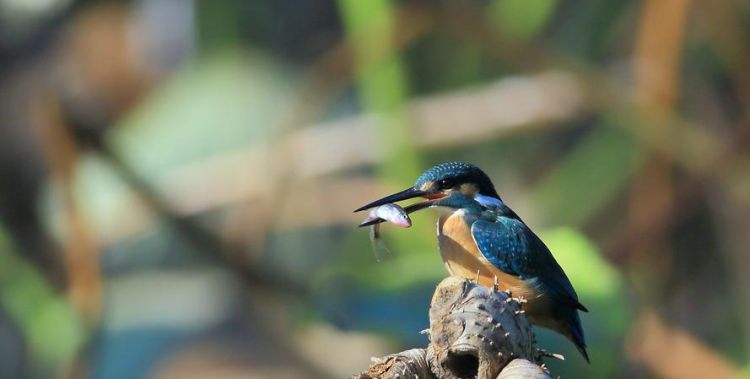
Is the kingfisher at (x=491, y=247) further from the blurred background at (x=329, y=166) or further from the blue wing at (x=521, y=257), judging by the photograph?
the blurred background at (x=329, y=166)

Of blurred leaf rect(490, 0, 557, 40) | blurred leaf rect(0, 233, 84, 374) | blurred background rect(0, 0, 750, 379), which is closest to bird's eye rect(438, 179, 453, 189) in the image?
blurred background rect(0, 0, 750, 379)

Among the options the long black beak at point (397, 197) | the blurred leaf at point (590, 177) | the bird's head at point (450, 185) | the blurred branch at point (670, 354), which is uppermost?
the blurred leaf at point (590, 177)

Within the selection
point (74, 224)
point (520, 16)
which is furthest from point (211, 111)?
point (520, 16)

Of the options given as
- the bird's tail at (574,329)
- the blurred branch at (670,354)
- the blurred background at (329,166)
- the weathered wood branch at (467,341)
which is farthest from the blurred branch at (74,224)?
the weathered wood branch at (467,341)

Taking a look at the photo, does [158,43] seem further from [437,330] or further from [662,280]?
[437,330]

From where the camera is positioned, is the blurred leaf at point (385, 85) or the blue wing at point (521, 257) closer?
the blue wing at point (521, 257)

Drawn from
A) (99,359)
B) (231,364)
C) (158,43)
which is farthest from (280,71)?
(99,359)

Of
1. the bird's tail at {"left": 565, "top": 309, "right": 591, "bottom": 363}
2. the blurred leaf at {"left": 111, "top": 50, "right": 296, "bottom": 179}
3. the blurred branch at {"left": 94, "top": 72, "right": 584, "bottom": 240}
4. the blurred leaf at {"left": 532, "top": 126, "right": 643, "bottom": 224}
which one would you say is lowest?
the bird's tail at {"left": 565, "top": 309, "right": 591, "bottom": 363}

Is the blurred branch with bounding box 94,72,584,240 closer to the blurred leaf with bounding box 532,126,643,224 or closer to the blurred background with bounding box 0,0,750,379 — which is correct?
the blurred background with bounding box 0,0,750,379

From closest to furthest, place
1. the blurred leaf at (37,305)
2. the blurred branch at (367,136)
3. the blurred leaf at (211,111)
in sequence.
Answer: the blurred branch at (367,136) < the blurred leaf at (37,305) < the blurred leaf at (211,111)

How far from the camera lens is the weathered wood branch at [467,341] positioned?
1.23 m

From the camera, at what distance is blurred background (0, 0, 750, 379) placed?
11.5 ft

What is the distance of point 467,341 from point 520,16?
8.12 ft

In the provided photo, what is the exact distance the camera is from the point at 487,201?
76.4 inches
